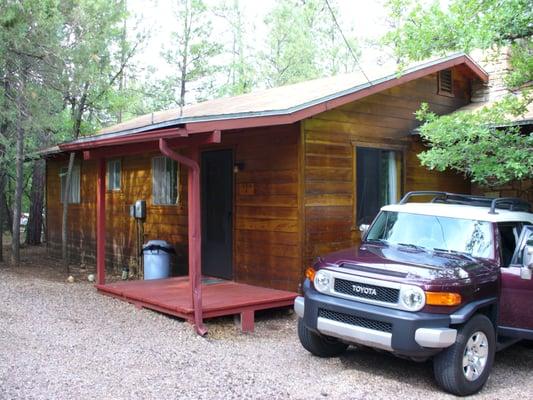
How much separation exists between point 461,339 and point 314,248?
3351mm

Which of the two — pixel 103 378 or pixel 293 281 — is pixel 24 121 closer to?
pixel 293 281

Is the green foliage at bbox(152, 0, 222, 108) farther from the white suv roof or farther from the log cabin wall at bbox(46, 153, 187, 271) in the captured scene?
the white suv roof

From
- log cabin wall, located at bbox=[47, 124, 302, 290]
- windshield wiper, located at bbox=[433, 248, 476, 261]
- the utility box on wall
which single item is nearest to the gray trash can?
log cabin wall, located at bbox=[47, 124, 302, 290]

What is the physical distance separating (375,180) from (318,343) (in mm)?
3988

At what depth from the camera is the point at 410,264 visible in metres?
5.00

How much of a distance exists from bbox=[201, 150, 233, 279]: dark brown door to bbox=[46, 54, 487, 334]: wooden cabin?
2 cm

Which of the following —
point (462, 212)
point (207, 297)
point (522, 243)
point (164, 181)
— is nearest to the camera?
point (522, 243)

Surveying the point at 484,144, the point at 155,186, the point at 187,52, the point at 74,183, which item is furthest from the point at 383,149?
the point at 187,52

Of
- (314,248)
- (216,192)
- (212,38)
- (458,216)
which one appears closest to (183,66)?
(212,38)

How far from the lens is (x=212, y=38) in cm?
2681

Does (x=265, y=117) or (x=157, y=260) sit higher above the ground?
(x=265, y=117)

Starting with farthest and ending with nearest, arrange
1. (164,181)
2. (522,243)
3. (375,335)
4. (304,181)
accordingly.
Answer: (164,181) → (304,181) → (522,243) → (375,335)

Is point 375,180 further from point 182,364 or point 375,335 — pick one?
point 182,364

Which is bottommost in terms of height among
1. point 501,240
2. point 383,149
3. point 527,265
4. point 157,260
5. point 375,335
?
point 375,335
